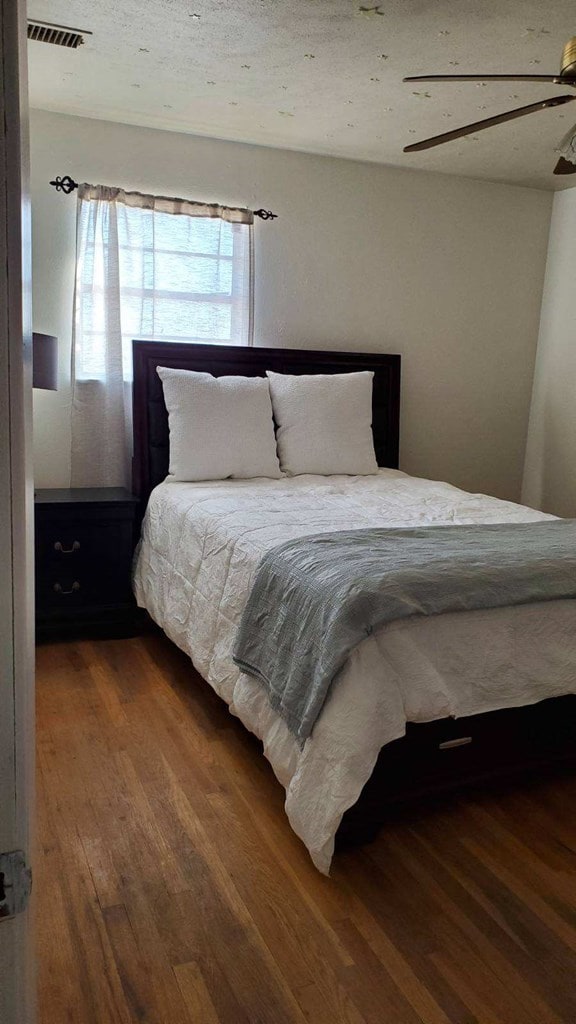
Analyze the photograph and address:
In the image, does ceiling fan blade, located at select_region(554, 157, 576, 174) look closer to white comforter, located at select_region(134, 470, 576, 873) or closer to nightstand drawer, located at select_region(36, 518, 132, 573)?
white comforter, located at select_region(134, 470, 576, 873)

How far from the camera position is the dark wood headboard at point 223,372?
3576mm

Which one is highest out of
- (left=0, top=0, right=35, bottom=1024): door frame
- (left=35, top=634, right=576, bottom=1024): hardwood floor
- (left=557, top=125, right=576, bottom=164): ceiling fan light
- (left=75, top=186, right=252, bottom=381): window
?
(left=557, top=125, right=576, bottom=164): ceiling fan light

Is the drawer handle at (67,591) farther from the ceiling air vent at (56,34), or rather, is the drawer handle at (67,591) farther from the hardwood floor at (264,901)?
the ceiling air vent at (56,34)

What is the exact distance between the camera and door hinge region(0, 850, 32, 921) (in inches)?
19.9

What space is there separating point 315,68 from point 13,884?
3.01 meters

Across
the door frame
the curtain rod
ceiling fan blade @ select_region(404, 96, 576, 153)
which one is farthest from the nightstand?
the door frame

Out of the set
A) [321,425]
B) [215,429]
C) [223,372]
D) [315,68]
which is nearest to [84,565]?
[215,429]

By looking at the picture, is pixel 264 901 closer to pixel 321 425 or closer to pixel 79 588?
pixel 79 588

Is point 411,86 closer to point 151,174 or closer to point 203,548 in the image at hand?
point 151,174

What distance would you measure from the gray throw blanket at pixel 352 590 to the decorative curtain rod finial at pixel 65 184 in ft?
7.41

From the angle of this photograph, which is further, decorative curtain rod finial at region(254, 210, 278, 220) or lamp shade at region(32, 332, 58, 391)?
decorative curtain rod finial at region(254, 210, 278, 220)

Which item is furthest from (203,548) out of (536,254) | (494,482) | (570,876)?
(536,254)

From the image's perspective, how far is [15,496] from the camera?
0.50 meters

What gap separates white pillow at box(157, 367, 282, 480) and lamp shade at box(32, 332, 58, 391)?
1.67ft
